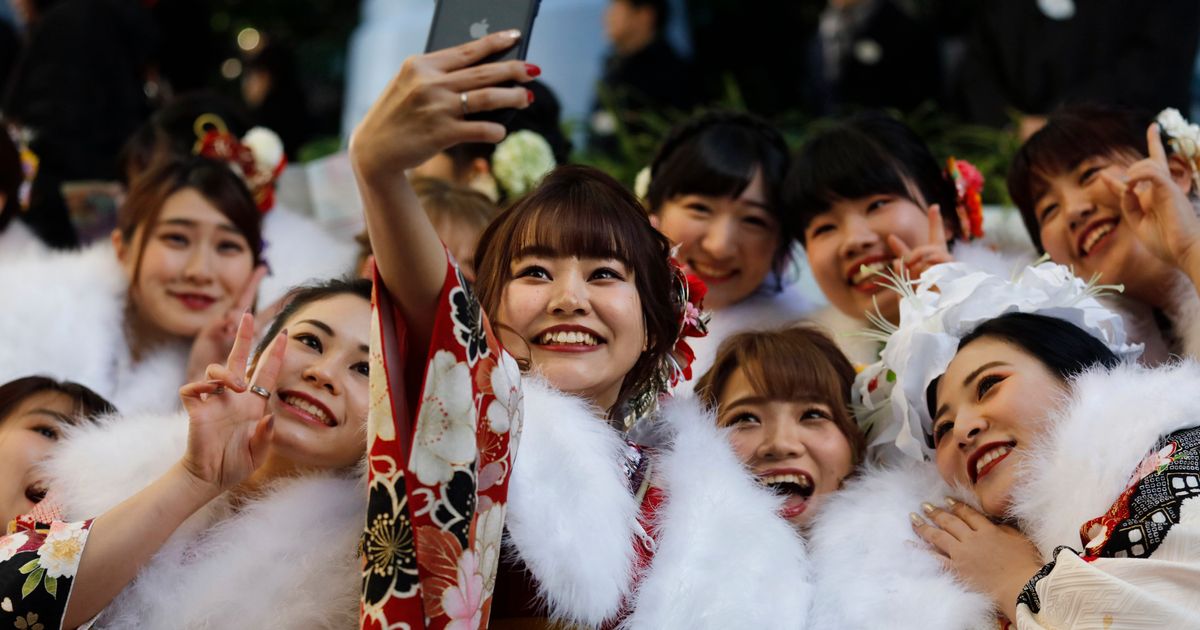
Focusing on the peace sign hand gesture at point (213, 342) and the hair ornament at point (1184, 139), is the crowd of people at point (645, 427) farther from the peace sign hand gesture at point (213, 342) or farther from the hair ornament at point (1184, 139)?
the peace sign hand gesture at point (213, 342)

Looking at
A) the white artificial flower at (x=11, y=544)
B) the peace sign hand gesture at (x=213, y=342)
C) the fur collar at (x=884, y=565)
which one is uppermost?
the white artificial flower at (x=11, y=544)

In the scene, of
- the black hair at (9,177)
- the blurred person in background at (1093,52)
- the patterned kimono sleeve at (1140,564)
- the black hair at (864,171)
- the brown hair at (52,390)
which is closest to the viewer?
the patterned kimono sleeve at (1140,564)

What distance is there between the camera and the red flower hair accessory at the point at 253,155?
4.05 m

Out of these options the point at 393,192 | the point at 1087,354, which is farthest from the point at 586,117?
the point at 393,192

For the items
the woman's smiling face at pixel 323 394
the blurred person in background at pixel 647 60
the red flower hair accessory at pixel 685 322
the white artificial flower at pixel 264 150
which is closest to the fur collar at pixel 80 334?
the white artificial flower at pixel 264 150

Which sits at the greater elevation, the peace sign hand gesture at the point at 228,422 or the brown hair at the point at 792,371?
the peace sign hand gesture at the point at 228,422

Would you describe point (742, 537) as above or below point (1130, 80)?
below

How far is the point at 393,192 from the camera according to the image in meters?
1.71

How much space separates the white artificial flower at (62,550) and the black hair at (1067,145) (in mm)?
2405

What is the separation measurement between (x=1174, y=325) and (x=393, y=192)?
2.04 m

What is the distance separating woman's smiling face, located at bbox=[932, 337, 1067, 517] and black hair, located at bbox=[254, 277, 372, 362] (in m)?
1.22

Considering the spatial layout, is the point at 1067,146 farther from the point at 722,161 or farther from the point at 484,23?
the point at 484,23

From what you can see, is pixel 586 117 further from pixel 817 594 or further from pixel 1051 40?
A: pixel 817 594

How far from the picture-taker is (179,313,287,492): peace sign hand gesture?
7.19 feet
